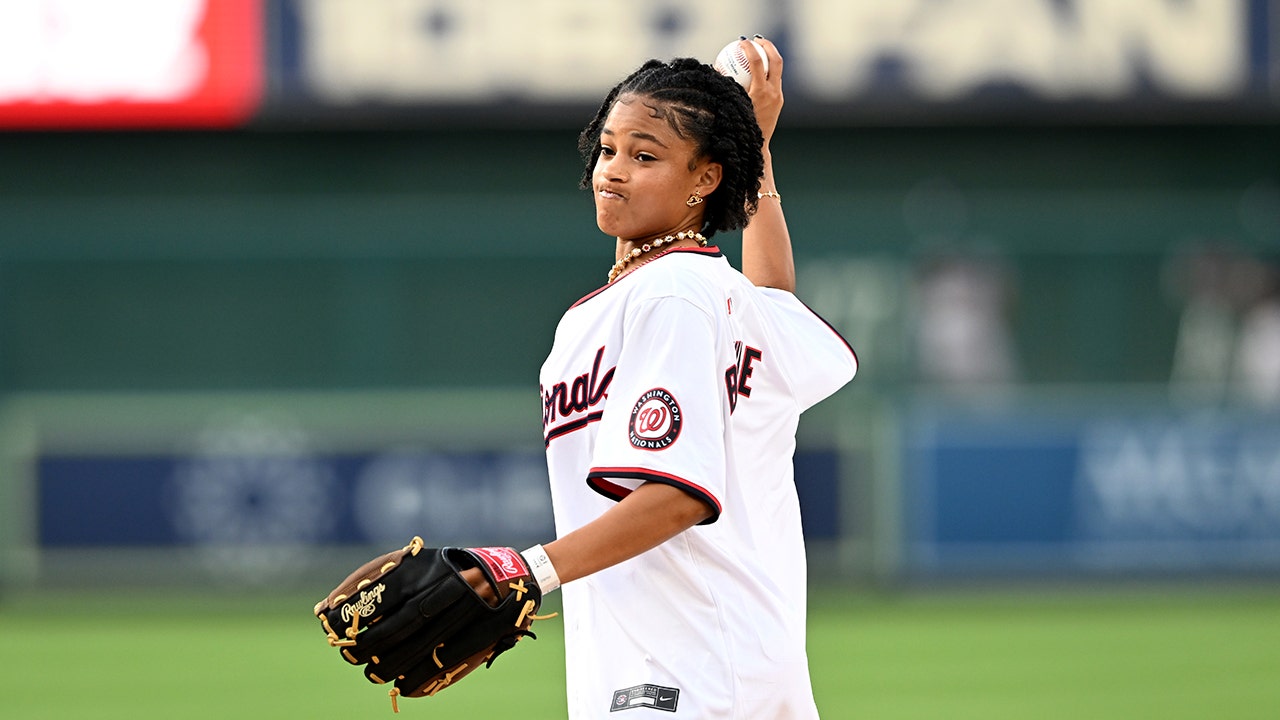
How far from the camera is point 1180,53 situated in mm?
13344

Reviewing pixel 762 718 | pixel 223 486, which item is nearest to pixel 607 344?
pixel 762 718

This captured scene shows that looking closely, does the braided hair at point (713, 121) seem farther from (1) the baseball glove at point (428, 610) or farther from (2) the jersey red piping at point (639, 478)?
(1) the baseball glove at point (428, 610)

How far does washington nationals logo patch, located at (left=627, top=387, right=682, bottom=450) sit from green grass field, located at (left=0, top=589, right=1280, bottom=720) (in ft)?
16.4

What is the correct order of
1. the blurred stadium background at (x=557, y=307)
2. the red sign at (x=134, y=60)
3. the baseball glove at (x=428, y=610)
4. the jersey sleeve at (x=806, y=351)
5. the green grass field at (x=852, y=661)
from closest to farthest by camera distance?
the baseball glove at (x=428, y=610) < the jersey sleeve at (x=806, y=351) < the green grass field at (x=852, y=661) < the blurred stadium background at (x=557, y=307) < the red sign at (x=134, y=60)

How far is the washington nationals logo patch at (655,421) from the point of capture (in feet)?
9.32

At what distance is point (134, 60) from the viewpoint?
13062mm

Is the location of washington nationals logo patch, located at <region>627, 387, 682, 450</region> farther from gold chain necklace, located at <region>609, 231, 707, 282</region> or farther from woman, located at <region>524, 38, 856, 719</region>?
gold chain necklace, located at <region>609, 231, 707, 282</region>

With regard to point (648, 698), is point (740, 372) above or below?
above

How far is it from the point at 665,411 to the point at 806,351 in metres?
0.51

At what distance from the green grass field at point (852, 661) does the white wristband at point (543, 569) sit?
5076mm

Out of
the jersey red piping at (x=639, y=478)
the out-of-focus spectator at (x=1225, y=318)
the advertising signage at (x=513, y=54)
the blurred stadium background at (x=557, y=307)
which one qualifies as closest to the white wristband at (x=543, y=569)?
the jersey red piping at (x=639, y=478)

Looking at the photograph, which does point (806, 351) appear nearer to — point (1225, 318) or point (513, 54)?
point (513, 54)

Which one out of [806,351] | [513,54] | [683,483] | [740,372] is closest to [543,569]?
[683,483]

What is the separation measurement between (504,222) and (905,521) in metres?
3.58
